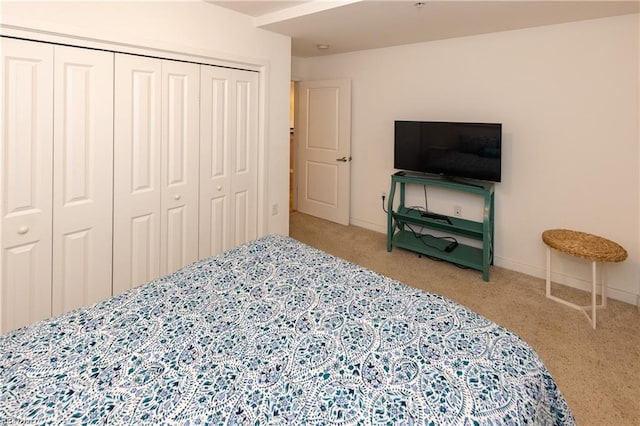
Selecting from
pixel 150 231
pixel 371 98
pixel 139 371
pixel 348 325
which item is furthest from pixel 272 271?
pixel 371 98

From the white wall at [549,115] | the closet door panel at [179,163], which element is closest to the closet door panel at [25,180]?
the closet door panel at [179,163]

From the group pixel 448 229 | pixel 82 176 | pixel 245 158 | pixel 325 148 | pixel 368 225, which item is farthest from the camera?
pixel 325 148

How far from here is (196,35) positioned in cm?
286

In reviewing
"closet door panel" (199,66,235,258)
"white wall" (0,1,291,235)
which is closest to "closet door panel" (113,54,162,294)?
"white wall" (0,1,291,235)

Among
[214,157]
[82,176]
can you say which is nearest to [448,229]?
[214,157]

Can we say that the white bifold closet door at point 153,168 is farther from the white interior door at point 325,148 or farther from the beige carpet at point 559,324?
the white interior door at point 325,148

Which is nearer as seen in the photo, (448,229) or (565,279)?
(565,279)

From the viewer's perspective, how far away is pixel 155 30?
103 inches

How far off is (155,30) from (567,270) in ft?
12.6

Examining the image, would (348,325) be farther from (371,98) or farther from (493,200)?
(371,98)

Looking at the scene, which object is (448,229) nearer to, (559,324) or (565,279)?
(565,279)

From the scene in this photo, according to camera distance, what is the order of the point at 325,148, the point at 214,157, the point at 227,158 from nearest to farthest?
1. the point at 214,157
2. the point at 227,158
3. the point at 325,148

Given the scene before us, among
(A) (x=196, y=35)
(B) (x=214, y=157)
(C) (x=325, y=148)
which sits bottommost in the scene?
(B) (x=214, y=157)

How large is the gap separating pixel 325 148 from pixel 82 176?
3.21 meters
